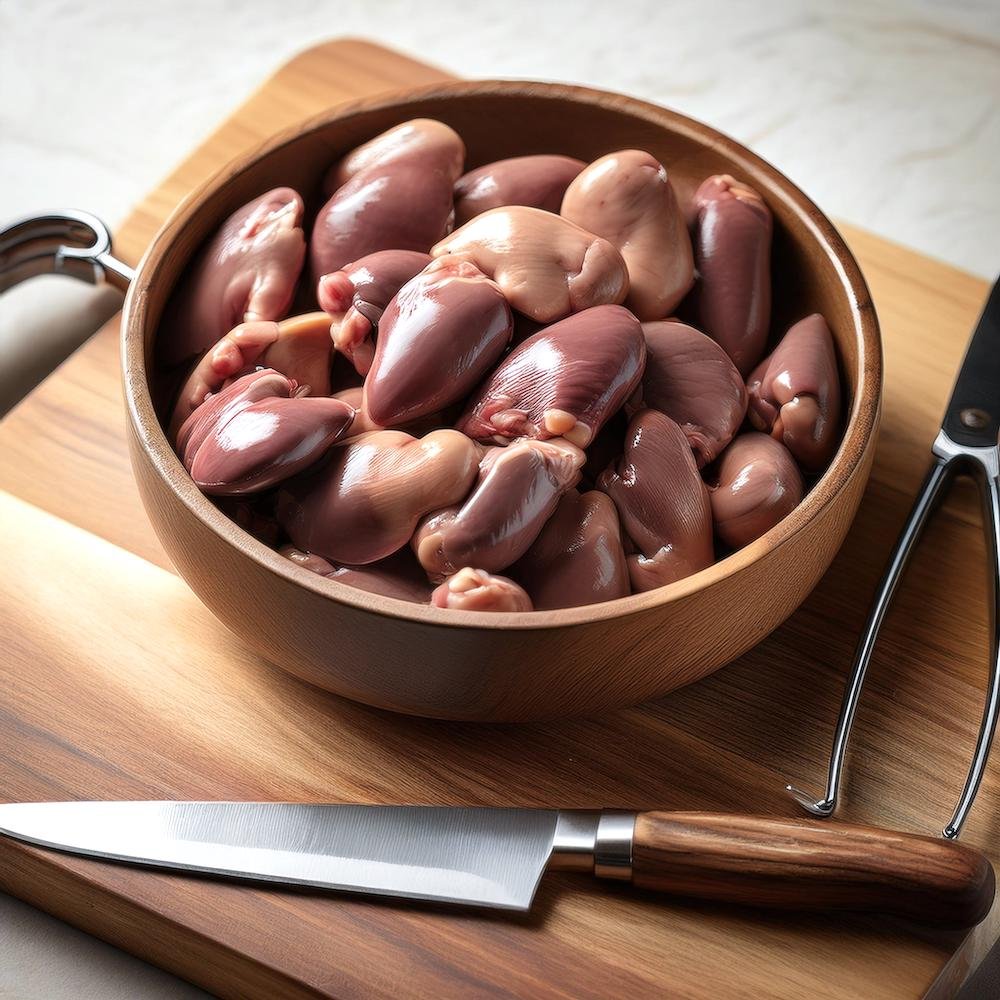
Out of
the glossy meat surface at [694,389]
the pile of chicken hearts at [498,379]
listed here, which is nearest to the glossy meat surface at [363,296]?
the pile of chicken hearts at [498,379]

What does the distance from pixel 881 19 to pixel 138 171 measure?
0.73 m

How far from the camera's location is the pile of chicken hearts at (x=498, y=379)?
1.84 feet

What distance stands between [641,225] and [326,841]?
332 mm

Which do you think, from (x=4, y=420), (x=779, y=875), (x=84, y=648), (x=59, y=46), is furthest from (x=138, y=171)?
(x=779, y=875)

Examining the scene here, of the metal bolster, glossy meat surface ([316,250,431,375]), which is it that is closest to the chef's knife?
the metal bolster

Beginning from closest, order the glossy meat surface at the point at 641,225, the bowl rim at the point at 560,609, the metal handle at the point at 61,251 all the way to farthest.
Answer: the bowl rim at the point at 560,609, the glossy meat surface at the point at 641,225, the metal handle at the point at 61,251

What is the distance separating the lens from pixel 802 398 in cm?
62

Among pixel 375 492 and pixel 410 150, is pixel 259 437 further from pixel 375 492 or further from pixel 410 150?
pixel 410 150

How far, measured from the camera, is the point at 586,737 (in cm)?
63

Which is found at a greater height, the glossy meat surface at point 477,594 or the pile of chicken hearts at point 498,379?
the pile of chicken hearts at point 498,379

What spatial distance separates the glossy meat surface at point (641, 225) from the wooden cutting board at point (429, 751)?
183 mm

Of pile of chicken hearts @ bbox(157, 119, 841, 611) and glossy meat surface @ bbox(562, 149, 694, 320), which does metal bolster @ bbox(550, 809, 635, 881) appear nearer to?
pile of chicken hearts @ bbox(157, 119, 841, 611)

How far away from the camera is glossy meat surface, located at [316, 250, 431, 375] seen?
2.02ft

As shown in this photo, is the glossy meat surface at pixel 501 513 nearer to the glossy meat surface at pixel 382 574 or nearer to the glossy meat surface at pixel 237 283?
the glossy meat surface at pixel 382 574
